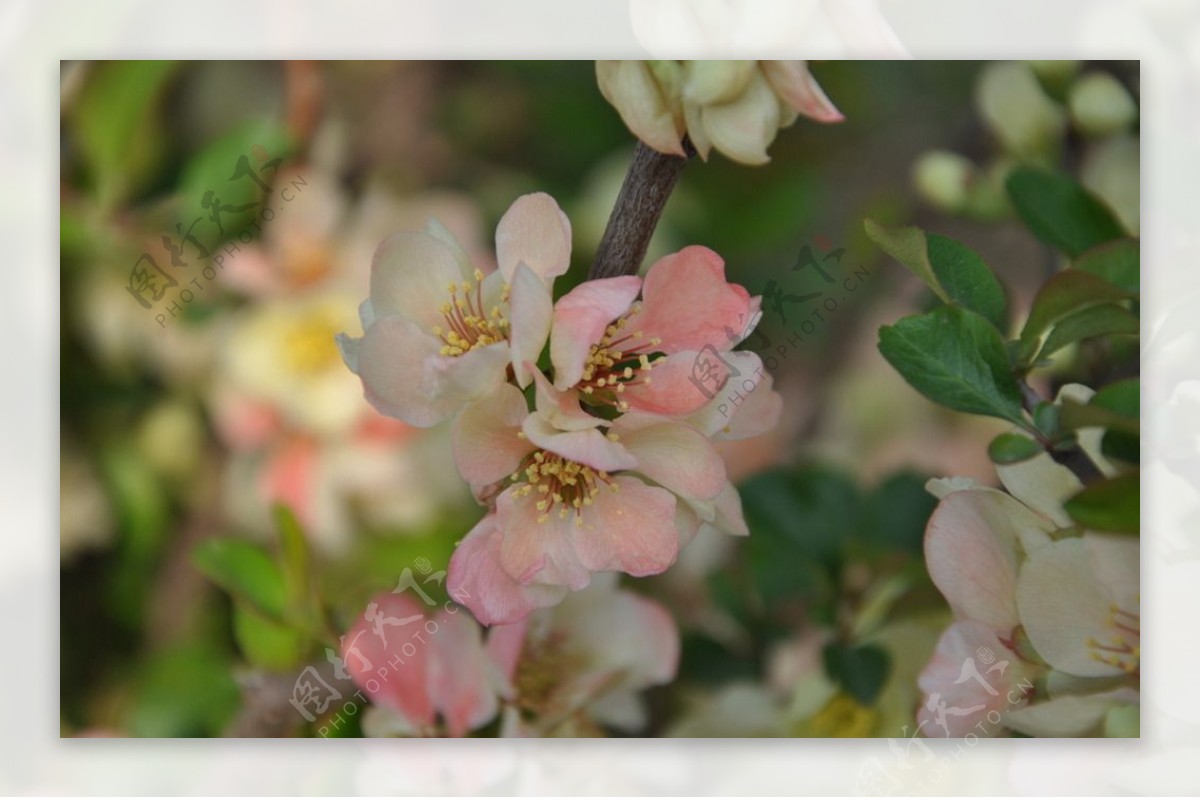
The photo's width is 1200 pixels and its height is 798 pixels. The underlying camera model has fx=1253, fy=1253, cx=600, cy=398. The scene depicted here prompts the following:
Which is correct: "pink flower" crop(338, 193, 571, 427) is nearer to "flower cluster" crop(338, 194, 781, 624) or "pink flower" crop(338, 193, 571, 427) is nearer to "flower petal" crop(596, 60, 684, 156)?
"flower cluster" crop(338, 194, 781, 624)

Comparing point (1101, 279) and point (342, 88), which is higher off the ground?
point (342, 88)

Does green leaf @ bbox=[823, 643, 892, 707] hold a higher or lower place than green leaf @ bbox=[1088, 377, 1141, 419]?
lower

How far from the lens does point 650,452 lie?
137cm

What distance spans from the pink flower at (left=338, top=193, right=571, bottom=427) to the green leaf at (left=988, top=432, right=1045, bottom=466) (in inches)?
20.8

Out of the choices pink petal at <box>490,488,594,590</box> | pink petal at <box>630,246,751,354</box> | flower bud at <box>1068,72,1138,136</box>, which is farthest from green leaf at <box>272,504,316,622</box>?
flower bud at <box>1068,72,1138,136</box>

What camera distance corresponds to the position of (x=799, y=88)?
1.40 m

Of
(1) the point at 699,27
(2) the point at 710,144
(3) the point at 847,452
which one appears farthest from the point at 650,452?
(1) the point at 699,27

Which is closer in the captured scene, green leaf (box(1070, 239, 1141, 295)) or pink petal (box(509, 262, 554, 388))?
pink petal (box(509, 262, 554, 388))

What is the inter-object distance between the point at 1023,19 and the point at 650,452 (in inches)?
26.1

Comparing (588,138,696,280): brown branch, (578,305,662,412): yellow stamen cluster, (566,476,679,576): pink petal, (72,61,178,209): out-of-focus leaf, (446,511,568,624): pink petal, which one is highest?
(72,61,178,209): out-of-focus leaf

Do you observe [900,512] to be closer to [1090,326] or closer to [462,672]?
[1090,326]

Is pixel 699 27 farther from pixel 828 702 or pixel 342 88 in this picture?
pixel 828 702

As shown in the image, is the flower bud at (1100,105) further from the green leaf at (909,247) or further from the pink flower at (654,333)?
the pink flower at (654,333)

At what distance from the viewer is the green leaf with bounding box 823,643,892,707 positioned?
4.72 ft
